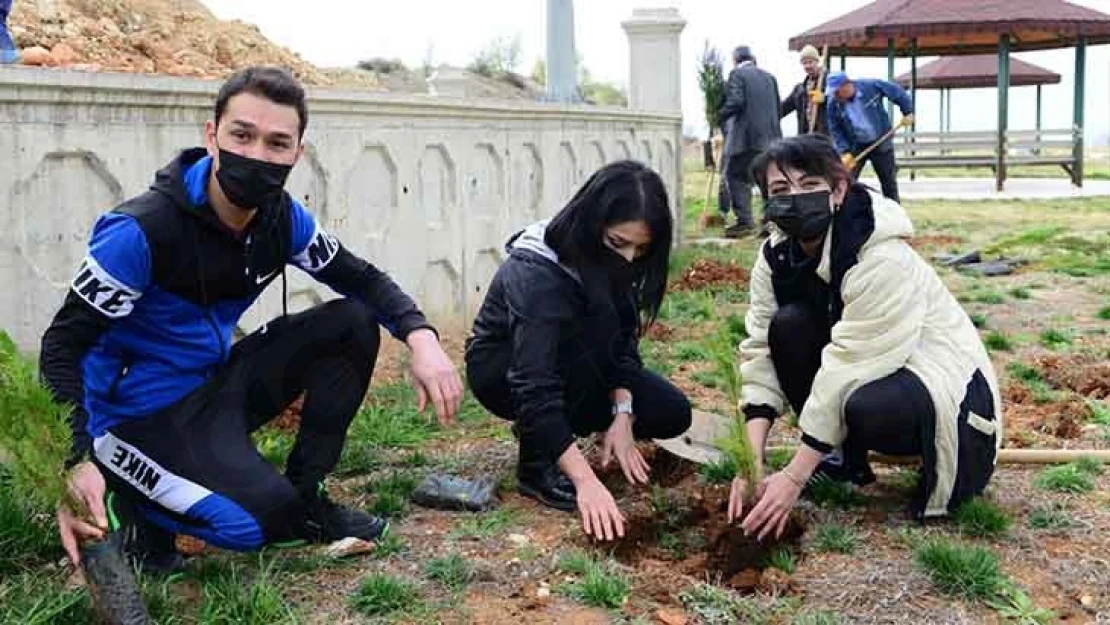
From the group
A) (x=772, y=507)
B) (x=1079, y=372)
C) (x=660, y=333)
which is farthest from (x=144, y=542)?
(x=1079, y=372)

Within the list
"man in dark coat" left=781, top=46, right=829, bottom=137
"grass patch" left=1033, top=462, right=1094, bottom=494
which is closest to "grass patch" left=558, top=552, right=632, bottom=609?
"grass patch" left=1033, top=462, right=1094, bottom=494

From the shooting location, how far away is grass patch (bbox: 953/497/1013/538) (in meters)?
3.42

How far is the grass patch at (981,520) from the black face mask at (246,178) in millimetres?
2120

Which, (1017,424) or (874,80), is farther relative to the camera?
(874,80)

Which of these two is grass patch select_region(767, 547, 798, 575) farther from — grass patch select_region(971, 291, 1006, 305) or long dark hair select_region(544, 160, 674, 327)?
grass patch select_region(971, 291, 1006, 305)

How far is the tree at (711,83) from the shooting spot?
12508mm

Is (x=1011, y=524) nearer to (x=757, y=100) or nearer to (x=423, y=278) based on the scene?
(x=423, y=278)

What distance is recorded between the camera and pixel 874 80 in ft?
35.8

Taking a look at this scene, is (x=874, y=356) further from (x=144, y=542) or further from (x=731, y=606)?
(x=144, y=542)

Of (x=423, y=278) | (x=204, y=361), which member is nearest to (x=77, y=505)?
(x=204, y=361)

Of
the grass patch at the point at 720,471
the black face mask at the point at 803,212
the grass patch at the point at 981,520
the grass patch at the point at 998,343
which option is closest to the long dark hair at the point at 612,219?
the black face mask at the point at 803,212

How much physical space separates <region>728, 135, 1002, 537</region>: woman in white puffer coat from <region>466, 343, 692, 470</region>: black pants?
68 centimetres

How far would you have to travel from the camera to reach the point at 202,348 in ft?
10.5

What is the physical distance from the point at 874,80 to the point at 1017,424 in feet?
22.3
